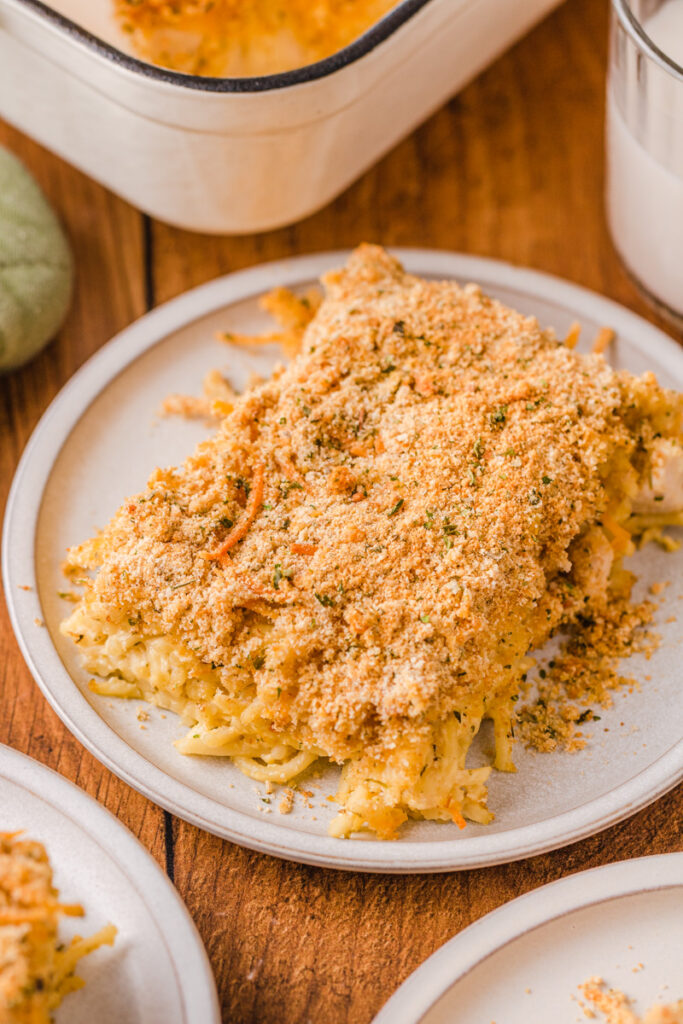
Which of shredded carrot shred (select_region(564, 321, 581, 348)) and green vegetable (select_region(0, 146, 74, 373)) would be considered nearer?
shredded carrot shred (select_region(564, 321, 581, 348))

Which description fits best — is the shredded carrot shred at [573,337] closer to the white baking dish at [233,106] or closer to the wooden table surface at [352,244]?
the wooden table surface at [352,244]

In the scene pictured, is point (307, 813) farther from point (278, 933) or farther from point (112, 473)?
point (112, 473)

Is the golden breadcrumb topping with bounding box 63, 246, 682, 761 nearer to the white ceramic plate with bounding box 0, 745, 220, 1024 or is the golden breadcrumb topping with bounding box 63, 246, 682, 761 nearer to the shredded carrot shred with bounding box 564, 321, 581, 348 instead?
the shredded carrot shred with bounding box 564, 321, 581, 348

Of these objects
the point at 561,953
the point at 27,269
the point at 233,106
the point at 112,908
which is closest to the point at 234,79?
the point at 233,106

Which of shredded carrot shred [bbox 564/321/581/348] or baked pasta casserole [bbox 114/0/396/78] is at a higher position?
baked pasta casserole [bbox 114/0/396/78]

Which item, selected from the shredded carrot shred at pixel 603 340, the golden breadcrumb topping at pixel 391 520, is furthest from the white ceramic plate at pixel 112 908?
the shredded carrot shred at pixel 603 340

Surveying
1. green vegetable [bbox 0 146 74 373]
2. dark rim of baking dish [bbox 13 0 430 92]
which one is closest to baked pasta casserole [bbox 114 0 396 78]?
dark rim of baking dish [bbox 13 0 430 92]

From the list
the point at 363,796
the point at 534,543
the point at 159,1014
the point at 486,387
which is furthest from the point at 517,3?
the point at 159,1014
